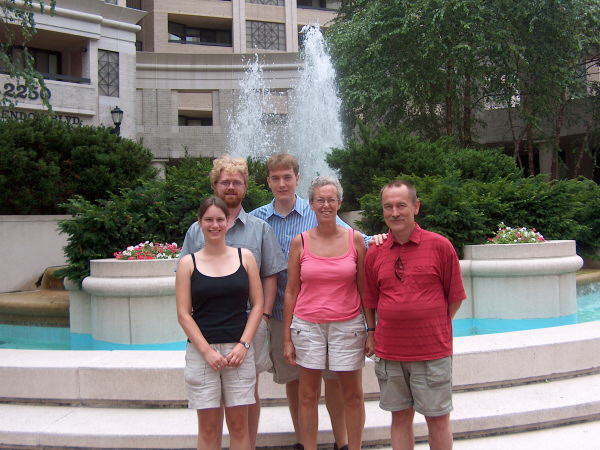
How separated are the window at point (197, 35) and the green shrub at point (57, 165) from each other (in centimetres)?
2368

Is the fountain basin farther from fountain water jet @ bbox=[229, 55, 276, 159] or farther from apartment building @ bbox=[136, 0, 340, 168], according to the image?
fountain water jet @ bbox=[229, 55, 276, 159]

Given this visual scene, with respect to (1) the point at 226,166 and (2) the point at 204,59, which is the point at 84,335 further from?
(2) the point at 204,59

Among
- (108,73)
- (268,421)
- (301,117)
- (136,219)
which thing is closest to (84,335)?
(136,219)

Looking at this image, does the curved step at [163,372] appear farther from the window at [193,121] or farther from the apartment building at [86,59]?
the window at [193,121]

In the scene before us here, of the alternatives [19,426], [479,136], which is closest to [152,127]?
Answer: [479,136]

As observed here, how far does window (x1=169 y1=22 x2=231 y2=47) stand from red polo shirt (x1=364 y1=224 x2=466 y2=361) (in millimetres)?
35440

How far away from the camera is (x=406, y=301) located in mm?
2943

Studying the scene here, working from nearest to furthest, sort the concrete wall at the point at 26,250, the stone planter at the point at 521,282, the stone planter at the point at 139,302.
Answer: the stone planter at the point at 139,302, the stone planter at the point at 521,282, the concrete wall at the point at 26,250

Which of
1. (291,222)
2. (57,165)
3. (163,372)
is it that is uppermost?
(57,165)

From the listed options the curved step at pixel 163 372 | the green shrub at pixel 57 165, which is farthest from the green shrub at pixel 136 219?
the green shrub at pixel 57 165

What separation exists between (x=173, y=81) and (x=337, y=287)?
2624 centimetres

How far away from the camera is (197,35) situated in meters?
37.4

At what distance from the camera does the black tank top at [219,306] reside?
3051 mm

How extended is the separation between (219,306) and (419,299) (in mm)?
1117
